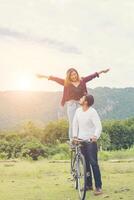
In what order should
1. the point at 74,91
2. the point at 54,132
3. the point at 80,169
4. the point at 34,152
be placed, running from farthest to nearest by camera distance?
the point at 54,132, the point at 34,152, the point at 74,91, the point at 80,169

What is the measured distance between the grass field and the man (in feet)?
2.04

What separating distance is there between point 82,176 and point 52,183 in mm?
3125

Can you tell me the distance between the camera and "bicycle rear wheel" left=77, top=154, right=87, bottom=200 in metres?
12.2

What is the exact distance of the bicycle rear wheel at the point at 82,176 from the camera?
1220 cm

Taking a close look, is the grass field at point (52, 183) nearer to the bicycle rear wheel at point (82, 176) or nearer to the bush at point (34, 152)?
the bicycle rear wheel at point (82, 176)

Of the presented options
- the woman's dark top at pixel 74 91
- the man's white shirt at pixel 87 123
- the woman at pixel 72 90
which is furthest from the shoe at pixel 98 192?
the woman's dark top at pixel 74 91

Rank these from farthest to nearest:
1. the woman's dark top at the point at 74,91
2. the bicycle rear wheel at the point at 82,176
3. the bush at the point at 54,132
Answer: the bush at the point at 54,132 < the woman's dark top at the point at 74,91 < the bicycle rear wheel at the point at 82,176

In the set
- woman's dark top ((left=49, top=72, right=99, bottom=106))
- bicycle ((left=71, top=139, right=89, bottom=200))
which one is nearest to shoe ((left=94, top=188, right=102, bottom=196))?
bicycle ((left=71, top=139, right=89, bottom=200))

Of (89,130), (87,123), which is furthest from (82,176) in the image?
(87,123)

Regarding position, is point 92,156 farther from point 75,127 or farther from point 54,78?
point 54,78

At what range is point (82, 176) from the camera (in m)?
12.6

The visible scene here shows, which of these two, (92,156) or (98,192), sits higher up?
(92,156)

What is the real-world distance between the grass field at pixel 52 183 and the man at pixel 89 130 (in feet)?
2.04

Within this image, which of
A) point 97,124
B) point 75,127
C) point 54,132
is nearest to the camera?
point 97,124
